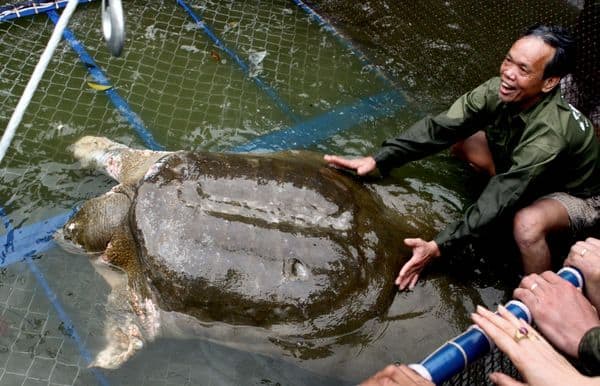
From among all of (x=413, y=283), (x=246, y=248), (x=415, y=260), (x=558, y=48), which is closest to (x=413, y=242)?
(x=415, y=260)

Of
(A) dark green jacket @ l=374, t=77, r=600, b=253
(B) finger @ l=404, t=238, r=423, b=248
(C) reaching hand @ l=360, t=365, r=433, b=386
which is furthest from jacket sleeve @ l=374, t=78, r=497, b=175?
(C) reaching hand @ l=360, t=365, r=433, b=386

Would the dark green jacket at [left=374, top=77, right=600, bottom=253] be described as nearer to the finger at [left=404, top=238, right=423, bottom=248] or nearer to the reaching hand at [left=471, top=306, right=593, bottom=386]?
the finger at [left=404, top=238, right=423, bottom=248]

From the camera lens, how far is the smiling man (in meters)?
2.95

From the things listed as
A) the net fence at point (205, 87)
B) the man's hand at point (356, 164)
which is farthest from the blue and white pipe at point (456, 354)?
the man's hand at point (356, 164)

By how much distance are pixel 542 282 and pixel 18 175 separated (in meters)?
3.21

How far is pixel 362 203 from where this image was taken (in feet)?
10.4

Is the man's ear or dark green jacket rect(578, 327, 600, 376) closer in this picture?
dark green jacket rect(578, 327, 600, 376)

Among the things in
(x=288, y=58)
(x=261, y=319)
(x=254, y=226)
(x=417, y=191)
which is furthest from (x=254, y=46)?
(x=261, y=319)

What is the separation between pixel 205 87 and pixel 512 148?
238cm

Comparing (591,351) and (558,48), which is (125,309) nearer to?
(591,351)

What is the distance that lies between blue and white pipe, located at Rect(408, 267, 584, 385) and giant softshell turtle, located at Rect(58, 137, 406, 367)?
39.9 inches

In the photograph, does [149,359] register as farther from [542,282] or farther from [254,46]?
[254,46]

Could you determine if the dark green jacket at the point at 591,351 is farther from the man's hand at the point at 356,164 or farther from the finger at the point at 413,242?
the man's hand at the point at 356,164

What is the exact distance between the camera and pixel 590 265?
2152mm
